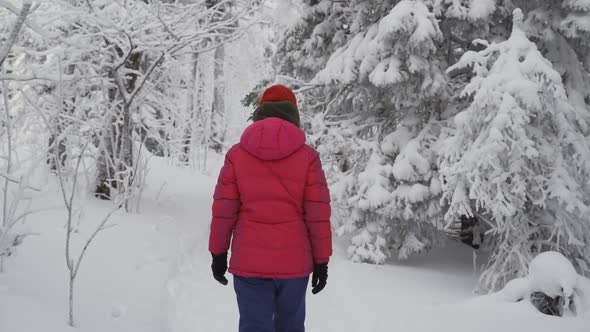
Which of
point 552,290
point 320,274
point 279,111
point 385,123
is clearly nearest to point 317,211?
point 320,274

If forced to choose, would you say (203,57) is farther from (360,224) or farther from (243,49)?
(360,224)

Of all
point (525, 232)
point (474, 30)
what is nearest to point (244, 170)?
point (525, 232)

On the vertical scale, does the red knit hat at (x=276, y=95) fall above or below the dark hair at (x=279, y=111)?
above

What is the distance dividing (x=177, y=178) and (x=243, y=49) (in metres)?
8.90

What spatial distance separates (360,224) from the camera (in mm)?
6715

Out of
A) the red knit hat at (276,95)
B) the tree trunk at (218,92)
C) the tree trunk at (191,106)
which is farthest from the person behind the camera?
the tree trunk at (218,92)

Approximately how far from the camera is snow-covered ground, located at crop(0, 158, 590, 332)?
368cm

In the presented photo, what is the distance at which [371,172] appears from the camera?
648 cm

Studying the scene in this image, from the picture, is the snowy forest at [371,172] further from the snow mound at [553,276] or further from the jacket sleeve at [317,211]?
the jacket sleeve at [317,211]

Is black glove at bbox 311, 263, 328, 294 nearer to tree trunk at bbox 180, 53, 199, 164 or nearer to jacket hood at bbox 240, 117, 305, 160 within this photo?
jacket hood at bbox 240, 117, 305, 160

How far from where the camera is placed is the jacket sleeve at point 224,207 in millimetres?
2850

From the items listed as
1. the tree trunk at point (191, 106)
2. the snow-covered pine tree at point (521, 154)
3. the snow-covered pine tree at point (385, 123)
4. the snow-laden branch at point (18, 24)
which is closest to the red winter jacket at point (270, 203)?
the snow-laden branch at point (18, 24)

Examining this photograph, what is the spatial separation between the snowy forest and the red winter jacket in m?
1.15

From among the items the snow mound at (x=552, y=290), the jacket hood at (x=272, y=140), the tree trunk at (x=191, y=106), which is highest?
the tree trunk at (x=191, y=106)
